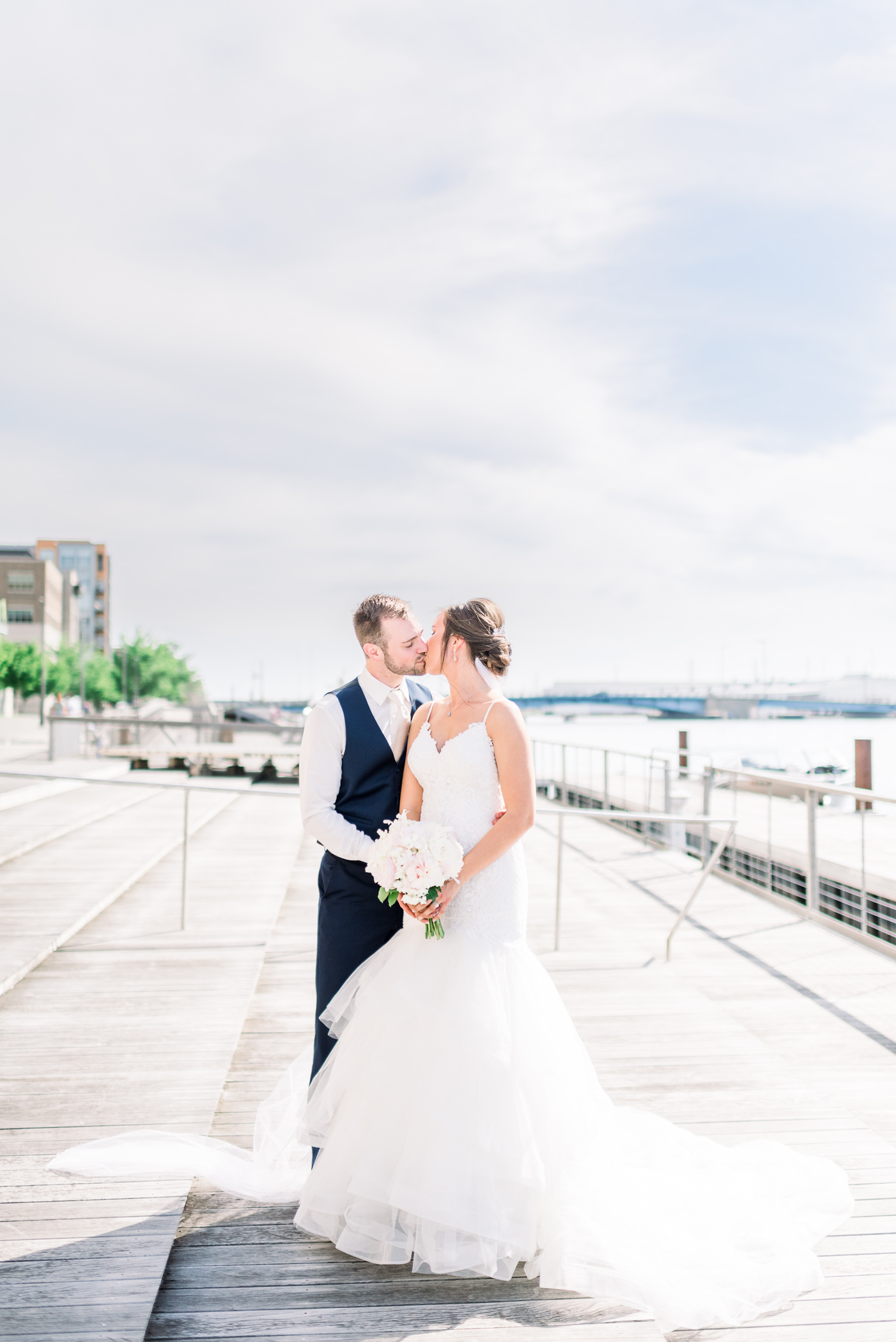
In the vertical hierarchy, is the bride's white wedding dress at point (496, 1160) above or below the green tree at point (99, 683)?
below

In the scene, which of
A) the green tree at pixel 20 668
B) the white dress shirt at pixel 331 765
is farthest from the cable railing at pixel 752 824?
the green tree at pixel 20 668

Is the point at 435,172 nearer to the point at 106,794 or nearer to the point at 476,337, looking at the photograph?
the point at 476,337

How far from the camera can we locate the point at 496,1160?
2.41 meters

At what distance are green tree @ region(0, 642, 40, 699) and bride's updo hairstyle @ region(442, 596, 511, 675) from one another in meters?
56.1

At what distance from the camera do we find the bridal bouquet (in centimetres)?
248

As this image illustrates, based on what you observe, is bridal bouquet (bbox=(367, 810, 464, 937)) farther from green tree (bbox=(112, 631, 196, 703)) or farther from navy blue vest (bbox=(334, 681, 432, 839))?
green tree (bbox=(112, 631, 196, 703))

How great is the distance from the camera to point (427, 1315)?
221 centimetres

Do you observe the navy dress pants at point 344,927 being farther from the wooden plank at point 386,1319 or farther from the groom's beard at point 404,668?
the wooden plank at point 386,1319

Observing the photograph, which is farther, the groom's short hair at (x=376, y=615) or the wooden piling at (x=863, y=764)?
the wooden piling at (x=863, y=764)

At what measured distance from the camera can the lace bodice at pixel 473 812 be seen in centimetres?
274

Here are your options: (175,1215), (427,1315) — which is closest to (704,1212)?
(427,1315)

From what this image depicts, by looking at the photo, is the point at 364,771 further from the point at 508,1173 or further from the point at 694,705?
the point at 694,705

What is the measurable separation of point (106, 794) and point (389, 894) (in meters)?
13.2

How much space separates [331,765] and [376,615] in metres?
0.50
